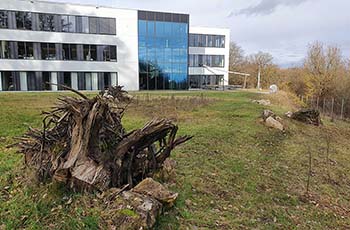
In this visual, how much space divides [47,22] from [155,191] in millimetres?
29348

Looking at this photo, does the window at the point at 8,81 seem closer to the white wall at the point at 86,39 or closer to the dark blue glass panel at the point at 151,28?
the white wall at the point at 86,39

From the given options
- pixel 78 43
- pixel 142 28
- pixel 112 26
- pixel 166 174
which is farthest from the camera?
pixel 142 28

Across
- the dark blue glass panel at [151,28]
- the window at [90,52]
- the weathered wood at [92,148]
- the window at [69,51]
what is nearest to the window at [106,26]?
the window at [90,52]

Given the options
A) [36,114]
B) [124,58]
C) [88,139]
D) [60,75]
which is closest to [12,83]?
[60,75]

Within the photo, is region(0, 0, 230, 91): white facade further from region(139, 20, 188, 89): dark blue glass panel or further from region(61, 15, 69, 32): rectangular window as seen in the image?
region(139, 20, 188, 89): dark blue glass panel

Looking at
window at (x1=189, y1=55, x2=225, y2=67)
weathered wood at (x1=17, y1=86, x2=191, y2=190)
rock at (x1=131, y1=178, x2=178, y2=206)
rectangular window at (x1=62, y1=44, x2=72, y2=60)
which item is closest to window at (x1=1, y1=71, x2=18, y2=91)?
rectangular window at (x1=62, y1=44, x2=72, y2=60)

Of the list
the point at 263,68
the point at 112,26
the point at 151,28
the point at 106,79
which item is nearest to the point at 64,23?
the point at 112,26

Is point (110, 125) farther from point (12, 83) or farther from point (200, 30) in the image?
point (200, 30)

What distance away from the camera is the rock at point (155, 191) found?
3.97 meters

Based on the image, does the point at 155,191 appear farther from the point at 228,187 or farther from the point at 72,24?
the point at 72,24

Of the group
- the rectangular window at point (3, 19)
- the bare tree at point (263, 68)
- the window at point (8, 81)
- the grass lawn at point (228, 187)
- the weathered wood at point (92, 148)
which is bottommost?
the grass lawn at point (228, 187)

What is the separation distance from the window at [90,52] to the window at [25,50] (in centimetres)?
502

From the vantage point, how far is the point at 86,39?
1185 inches

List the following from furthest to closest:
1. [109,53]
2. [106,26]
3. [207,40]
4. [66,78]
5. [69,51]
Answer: [207,40] < [109,53] < [106,26] < [66,78] < [69,51]
